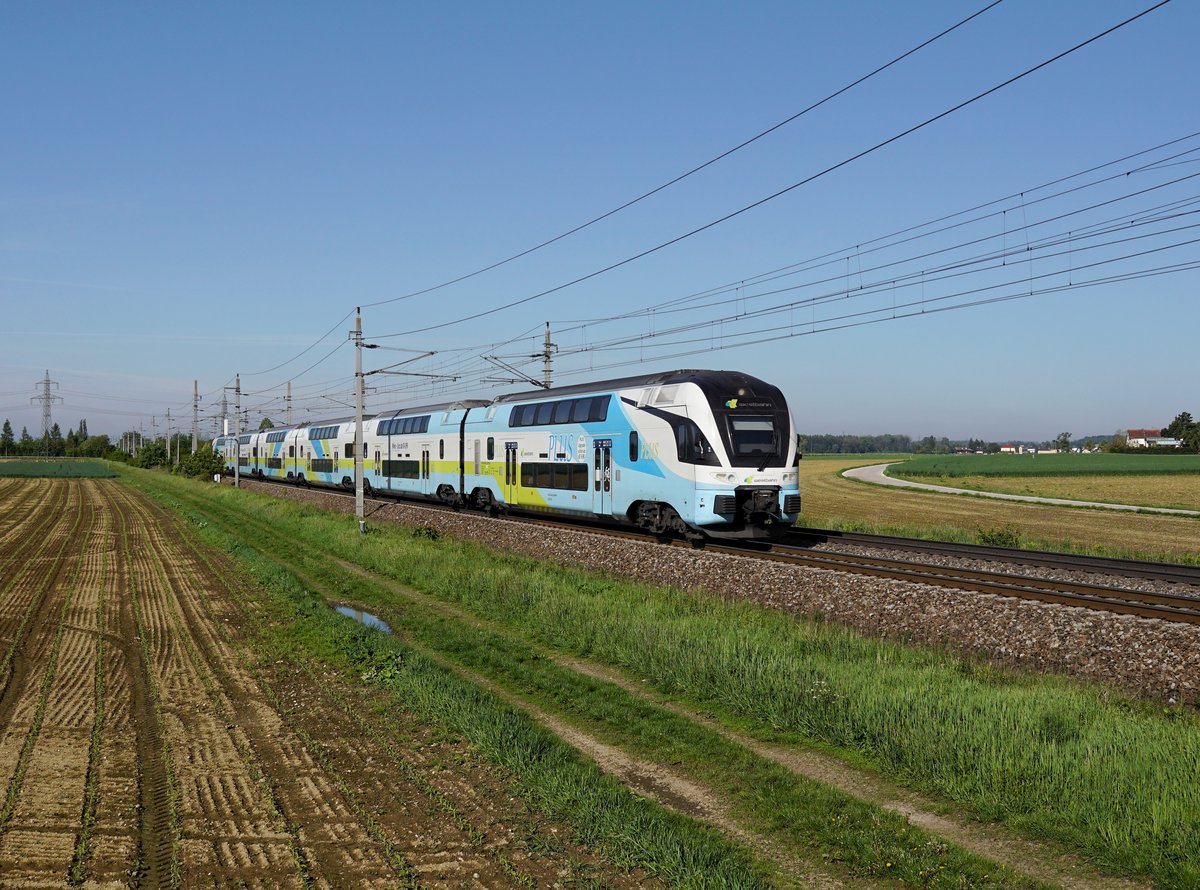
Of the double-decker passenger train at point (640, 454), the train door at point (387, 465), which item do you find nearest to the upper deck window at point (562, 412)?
the double-decker passenger train at point (640, 454)

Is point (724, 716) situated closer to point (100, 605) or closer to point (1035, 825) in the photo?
point (1035, 825)

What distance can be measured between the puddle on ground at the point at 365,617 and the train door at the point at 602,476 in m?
7.54

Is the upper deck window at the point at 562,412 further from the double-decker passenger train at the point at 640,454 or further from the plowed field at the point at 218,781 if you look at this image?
the plowed field at the point at 218,781

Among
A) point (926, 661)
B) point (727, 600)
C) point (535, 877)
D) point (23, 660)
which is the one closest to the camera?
point (535, 877)

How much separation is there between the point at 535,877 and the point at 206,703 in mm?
6354

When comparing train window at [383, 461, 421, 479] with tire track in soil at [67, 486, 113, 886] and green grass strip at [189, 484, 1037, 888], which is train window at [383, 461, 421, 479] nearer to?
tire track in soil at [67, 486, 113, 886]

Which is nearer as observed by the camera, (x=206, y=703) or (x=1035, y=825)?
(x=1035, y=825)

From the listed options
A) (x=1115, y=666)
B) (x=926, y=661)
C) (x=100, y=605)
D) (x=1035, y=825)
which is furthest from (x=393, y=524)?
(x=1035, y=825)

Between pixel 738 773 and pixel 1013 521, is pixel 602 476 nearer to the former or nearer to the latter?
pixel 738 773

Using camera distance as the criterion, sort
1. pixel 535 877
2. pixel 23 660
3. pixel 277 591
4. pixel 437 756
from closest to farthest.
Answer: pixel 535 877
pixel 437 756
pixel 23 660
pixel 277 591

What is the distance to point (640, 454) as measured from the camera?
21.5m

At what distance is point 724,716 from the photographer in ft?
34.2

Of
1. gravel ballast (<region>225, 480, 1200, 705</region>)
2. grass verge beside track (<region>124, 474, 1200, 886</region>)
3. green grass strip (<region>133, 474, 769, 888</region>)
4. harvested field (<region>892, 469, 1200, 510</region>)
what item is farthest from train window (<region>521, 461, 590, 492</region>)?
harvested field (<region>892, 469, 1200, 510</region>)

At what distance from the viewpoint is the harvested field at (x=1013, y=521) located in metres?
28.1
